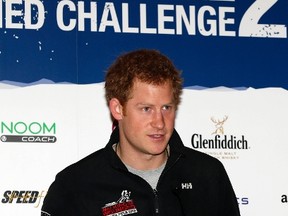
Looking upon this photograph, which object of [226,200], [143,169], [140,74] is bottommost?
[226,200]

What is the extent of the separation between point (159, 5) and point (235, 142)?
2.81 ft

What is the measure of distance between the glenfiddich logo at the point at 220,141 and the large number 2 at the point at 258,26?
1.67 feet

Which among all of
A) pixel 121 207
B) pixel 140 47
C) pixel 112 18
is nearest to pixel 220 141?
pixel 140 47

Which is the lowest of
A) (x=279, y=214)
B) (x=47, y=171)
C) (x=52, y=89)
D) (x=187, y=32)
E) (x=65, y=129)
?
(x=279, y=214)

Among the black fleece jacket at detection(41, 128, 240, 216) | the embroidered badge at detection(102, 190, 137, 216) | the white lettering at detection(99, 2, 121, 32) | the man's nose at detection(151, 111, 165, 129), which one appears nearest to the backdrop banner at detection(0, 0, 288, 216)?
the white lettering at detection(99, 2, 121, 32)

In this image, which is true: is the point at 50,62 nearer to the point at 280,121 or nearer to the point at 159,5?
the point at 159,5

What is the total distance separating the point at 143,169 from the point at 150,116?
10.0 inches

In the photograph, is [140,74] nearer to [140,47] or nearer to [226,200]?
[226,200]

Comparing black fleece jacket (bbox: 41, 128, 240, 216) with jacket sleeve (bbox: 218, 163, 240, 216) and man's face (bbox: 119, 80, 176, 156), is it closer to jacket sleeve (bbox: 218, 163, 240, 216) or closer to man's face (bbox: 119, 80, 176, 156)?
jacket sleeve (bbox: 218, 163, 240, 216)

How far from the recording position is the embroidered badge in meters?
2.33

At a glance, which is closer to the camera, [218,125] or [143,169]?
[143,169]

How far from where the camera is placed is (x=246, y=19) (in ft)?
11.6

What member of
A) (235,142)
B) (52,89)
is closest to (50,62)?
(52,89)

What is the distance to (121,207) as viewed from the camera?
91.8 inches
